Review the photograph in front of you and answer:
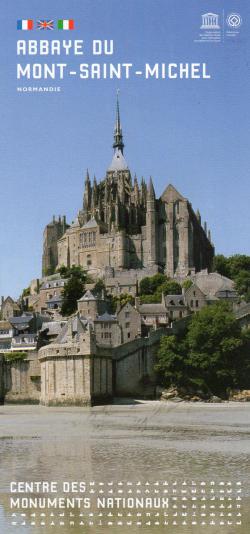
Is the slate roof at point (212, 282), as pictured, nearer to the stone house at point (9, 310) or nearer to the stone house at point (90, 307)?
the stone house at point (90, 307)

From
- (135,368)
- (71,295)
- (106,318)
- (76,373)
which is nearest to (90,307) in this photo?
(106,318)

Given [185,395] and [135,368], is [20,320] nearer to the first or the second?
[135,368]

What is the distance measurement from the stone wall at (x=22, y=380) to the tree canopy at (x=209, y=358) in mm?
10143

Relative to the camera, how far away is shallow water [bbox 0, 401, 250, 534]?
15.6 m

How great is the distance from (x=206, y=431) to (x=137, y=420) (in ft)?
26.4

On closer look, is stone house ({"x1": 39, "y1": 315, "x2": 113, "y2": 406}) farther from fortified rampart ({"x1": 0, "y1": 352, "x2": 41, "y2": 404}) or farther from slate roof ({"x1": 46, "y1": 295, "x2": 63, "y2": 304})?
slate roof ({"x1": 46, "y1": 295, "x2": 63, "y2": 304})

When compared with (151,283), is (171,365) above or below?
below

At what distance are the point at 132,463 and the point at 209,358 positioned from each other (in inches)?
1480

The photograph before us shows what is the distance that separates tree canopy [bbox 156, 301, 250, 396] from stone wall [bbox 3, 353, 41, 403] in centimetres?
1014

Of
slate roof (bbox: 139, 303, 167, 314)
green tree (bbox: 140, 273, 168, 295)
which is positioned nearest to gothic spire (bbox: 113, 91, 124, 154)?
green tree (bbox: 140, 273, 168, 295)

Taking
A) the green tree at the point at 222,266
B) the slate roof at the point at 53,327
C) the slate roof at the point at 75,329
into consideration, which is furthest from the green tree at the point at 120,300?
the slate roof at the point at 75,329

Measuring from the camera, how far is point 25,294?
118250mm

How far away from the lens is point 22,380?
200 ft

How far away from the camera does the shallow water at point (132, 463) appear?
51.2 feet
